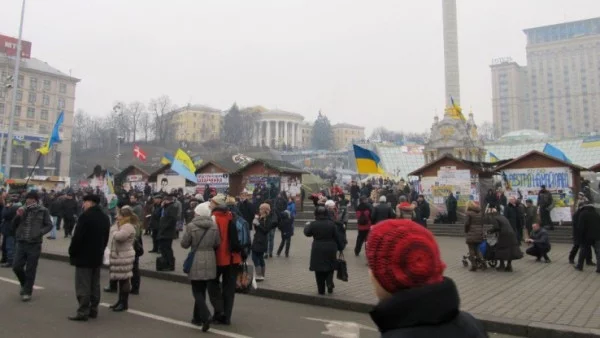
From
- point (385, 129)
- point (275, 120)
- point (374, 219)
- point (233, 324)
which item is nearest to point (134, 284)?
point (233, 324)

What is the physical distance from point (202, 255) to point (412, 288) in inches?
201

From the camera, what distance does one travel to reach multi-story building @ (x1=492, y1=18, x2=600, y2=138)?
12562 centimetres

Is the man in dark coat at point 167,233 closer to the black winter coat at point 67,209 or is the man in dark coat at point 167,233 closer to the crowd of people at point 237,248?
the crowd of people at point 237,248

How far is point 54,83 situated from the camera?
3440 inches

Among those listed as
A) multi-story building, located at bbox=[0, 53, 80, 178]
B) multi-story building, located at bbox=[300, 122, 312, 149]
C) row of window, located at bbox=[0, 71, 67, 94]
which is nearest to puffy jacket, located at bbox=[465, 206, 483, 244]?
multi-story building, located at bbox=[0, 53, 80, 178]

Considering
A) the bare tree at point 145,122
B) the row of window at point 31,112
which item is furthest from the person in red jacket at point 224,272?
the bare tree at point 145,122

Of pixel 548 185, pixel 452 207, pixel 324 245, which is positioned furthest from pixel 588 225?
pixel 452 207

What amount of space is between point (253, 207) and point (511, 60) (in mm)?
142649

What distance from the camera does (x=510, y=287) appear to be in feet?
30.9

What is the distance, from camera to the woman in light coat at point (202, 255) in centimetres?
651

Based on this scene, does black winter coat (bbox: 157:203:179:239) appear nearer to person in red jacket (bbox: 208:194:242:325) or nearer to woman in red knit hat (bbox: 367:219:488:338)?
person in red jacket (bbox: 208:194:242:325)

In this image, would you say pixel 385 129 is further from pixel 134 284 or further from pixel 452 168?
pixel 134 284

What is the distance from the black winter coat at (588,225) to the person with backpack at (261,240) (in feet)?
23.9

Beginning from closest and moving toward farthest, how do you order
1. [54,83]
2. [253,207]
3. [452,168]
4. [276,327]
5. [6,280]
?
[276,327]
[6,280]
[253,207]
[452,168]
[54,83]
